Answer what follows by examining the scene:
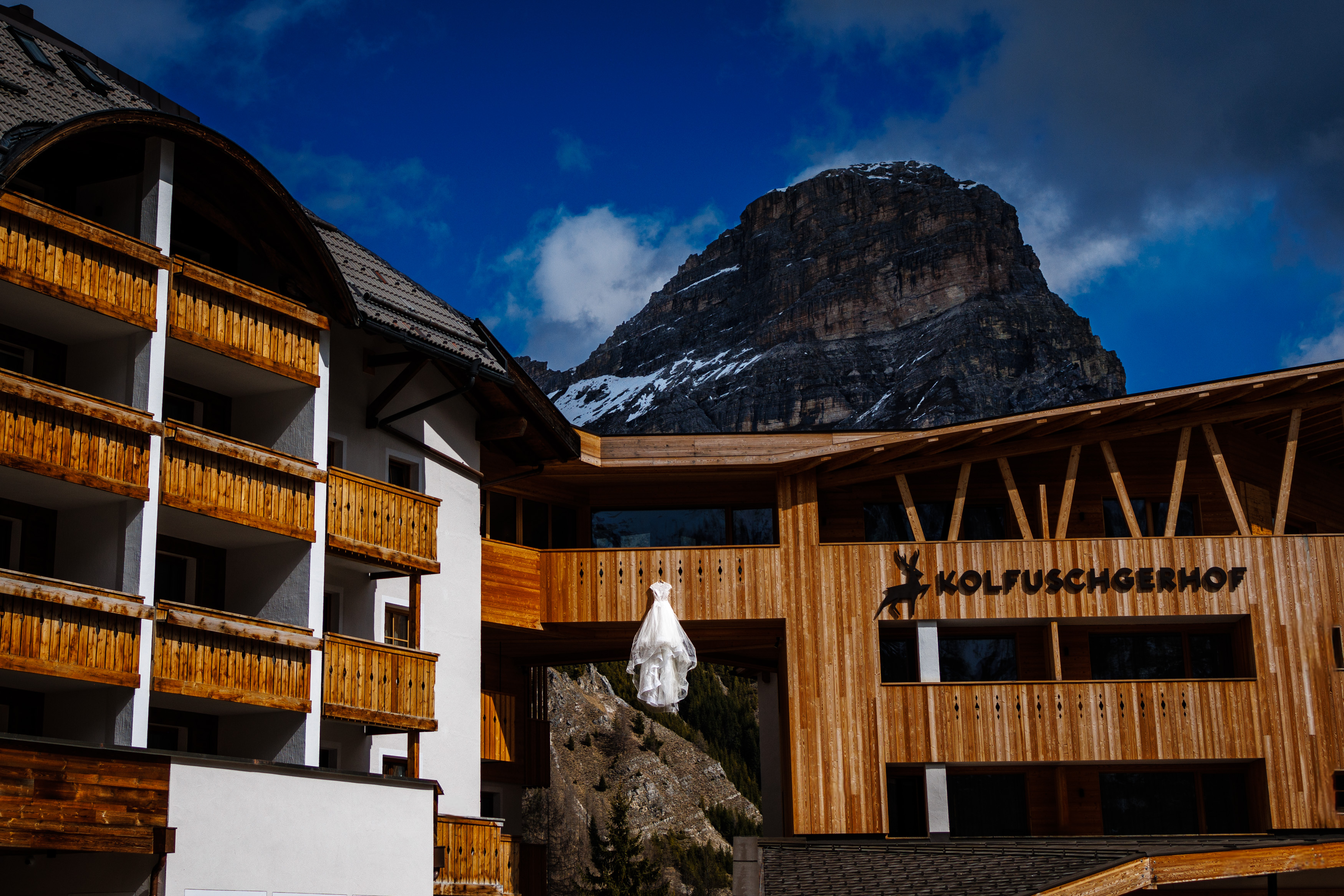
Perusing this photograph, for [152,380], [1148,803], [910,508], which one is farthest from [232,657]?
[1148,803]

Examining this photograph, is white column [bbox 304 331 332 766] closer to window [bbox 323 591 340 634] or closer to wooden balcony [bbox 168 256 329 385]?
wooden balcony [bbox 168 256 329 385]

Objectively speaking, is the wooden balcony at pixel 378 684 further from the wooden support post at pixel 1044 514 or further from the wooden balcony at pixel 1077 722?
the wooden support post at pixel 1044 514

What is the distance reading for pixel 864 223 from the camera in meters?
151

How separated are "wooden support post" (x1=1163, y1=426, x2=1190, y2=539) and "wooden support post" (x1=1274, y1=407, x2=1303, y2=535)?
1.72 metres

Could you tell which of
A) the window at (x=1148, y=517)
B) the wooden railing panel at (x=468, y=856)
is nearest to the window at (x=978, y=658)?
the window at (x=1148, y=517)

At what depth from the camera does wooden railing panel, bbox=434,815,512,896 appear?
20.9 meters

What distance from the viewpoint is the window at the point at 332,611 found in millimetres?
21719

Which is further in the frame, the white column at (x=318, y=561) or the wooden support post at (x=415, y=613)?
the wooden support post at (x=415, y=613)

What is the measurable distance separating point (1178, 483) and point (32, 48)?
2015cm

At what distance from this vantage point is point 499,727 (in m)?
27.9

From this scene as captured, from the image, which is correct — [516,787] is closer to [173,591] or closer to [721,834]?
[173,591]

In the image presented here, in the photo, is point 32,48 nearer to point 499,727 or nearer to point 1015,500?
point 499,727

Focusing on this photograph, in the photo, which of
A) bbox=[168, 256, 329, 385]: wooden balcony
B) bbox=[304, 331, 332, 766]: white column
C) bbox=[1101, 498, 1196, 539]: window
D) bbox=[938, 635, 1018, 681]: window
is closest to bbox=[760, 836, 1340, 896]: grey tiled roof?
bbox=[938, 635, 1018, 681]: window

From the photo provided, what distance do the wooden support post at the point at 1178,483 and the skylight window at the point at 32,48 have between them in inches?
777
